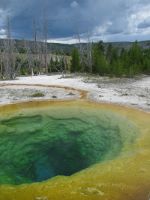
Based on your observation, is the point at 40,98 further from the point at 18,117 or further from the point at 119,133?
the point at 119,133

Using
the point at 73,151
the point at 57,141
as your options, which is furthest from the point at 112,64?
the point at 73,151

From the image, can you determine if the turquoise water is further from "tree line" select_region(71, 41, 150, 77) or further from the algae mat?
"tree line" select_region(71, 41, 150, 77)

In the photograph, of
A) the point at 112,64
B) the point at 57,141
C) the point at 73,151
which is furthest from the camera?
the point at 112,64

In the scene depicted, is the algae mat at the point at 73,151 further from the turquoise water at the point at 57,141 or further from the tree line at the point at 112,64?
the tree line at the point at 112,64

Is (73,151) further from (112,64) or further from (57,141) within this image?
(112,64)

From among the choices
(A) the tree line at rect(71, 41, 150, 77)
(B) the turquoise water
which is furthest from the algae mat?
(A) the tree line at rect(71, 41, 150, 77)

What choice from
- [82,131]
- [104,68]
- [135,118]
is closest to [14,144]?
[82,131]

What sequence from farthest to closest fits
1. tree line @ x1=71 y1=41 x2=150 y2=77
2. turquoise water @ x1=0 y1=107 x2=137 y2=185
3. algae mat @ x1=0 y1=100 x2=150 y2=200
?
tree line @ x1=71 y1=41 x2=150 y2=77, turquoise water @ x1=0 y1=107 x2=137 y2=185, algae mat @ x1=0 y1=100 x2=150 y2=200
